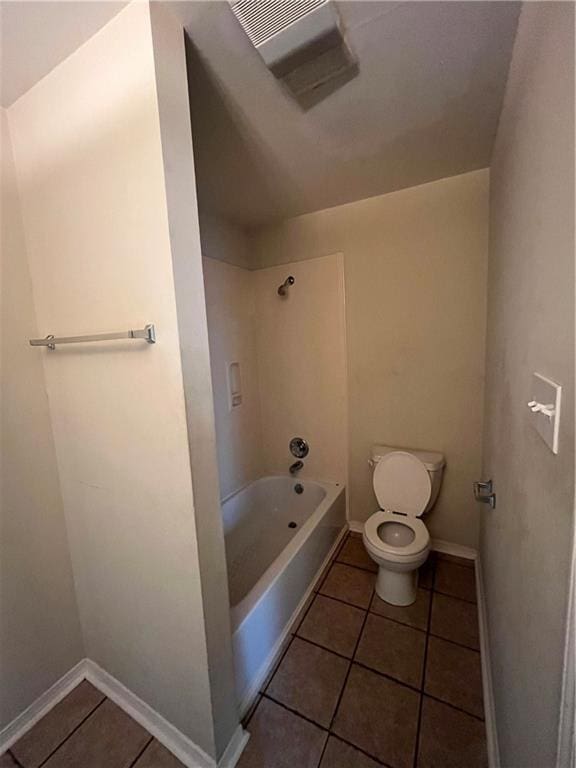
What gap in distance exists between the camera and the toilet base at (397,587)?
5.40 ft

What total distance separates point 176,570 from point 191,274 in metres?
0.94

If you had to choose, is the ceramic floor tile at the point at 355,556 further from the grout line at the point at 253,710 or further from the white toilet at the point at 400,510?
the grout line at the point at 253,710

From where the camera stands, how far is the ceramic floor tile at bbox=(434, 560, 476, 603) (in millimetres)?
1708

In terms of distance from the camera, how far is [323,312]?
220cm

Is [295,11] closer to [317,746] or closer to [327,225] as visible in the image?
[327,225]

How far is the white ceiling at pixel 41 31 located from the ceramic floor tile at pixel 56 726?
2.37 metres

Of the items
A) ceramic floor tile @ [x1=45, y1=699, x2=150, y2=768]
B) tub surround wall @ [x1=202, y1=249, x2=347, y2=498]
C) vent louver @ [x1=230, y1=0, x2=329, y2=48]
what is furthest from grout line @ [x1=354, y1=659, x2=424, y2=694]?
vent louver @ [x1=230, y1=0, x2=329, y2=48]

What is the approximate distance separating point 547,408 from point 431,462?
1.44 m

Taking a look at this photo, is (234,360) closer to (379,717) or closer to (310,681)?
(310,681)

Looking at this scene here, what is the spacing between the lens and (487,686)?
1208 millimetres

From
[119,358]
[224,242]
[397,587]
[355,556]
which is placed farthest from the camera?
[224,242]

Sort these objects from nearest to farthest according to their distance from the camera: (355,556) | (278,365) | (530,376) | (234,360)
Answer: (530,376) < (355,556) < (234,360) < (278,365)

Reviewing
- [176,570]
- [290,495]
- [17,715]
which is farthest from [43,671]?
[290,495]

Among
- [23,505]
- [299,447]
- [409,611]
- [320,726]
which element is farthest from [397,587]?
[23,505]
